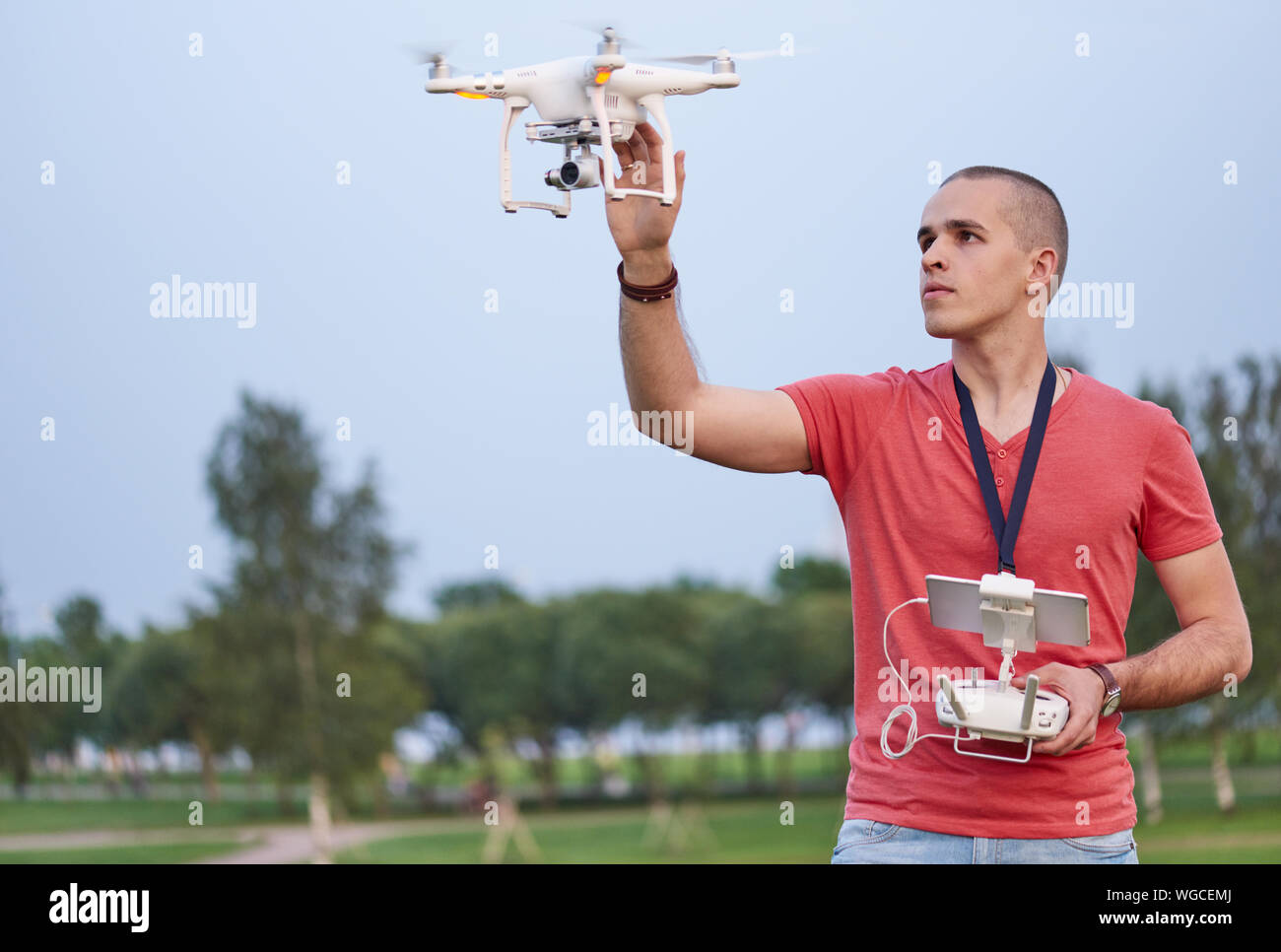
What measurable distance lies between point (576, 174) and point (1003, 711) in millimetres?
1410

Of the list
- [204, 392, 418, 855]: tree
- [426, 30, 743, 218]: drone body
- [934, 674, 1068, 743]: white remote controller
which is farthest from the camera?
[204, 392, 418, 855]: tree

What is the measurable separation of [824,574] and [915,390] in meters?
64.6

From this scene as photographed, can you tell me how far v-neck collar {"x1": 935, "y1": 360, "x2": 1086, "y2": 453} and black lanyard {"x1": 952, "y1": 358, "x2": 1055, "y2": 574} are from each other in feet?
0.07

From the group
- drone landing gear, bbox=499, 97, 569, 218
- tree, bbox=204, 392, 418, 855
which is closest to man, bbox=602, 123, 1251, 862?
drone landing gear, bbox=499, 97, 569, 218

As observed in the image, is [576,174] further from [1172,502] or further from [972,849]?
[972,849]

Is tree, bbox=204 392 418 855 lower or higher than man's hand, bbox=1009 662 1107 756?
lower

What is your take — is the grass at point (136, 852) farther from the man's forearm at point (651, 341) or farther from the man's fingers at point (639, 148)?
the man's fingers at point (639, 148)

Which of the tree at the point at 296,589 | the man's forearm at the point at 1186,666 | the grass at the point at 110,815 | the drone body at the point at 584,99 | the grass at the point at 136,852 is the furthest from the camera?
the grass at the point at 110,815

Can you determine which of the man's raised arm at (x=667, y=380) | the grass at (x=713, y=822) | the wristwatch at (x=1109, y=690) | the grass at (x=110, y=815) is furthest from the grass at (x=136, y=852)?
the wristwatch at (x=1109, y=690)

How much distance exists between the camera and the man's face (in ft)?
12.0

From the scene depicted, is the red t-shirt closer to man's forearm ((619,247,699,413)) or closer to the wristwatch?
the wristwatch

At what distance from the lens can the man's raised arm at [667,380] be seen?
341 centimetres

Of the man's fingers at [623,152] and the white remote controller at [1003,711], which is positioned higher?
the man's fingers at [623,152]

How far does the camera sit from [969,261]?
12.1 ft
